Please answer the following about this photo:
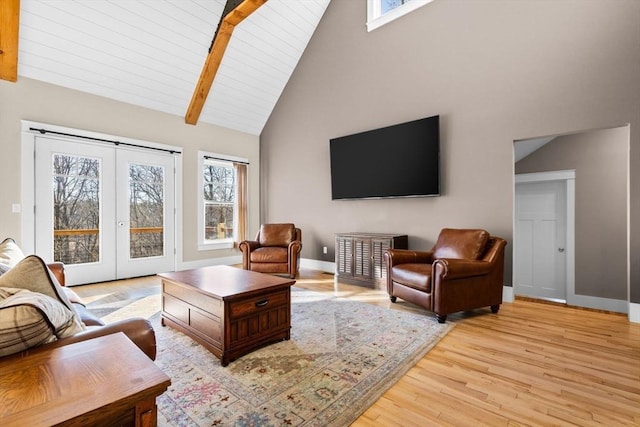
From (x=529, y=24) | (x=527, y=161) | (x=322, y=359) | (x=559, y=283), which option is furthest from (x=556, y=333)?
(x=529, y=24)

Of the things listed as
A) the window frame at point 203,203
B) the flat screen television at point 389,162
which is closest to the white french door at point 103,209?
the window frame at point 203,203

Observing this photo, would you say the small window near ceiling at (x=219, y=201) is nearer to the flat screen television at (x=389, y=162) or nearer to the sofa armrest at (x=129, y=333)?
the flat screen television at (x=389, y=162)

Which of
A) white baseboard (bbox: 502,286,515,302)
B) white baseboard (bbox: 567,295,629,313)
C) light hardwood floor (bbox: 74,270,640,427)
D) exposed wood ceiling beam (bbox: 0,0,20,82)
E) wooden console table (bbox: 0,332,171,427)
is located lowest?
white baseboard (bbox: 567,295,629,313)

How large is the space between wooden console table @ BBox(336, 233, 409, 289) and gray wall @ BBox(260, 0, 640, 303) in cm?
46

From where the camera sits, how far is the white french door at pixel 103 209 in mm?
4098

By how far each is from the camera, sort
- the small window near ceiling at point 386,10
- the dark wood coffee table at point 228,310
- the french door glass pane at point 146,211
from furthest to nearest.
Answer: the french door glass pane at point 146,211 → the small window near ceiling at point 386,10 → the dark wood coffee table at point 228,310

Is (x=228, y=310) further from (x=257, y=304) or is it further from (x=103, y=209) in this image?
(x=103, y=209)

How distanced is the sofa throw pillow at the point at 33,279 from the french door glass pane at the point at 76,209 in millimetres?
3822

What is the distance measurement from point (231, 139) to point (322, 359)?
5.05 m

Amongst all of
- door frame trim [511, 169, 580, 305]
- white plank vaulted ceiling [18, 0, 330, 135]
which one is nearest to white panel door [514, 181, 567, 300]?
door frame trim [511, 169, 580, 305]

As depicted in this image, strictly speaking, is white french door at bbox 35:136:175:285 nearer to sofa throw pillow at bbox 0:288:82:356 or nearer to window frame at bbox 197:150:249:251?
window frame at bbox 197:150:249:251

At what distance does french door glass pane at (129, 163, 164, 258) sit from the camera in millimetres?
4859

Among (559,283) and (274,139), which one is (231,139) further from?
(559,283)

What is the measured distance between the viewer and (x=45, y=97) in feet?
13.3
